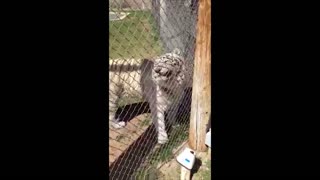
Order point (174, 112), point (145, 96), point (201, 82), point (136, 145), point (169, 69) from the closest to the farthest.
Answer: point (201, 82), point (136, 145), point (169, 69), point (174, 112), point (145, 96)

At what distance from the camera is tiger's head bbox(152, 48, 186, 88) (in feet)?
13.0

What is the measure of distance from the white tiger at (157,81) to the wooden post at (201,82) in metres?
0.70

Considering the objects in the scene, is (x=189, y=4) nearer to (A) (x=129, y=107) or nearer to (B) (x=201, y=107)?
(B) (x=201, y=107)

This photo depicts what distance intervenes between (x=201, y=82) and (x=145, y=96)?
1269 mm

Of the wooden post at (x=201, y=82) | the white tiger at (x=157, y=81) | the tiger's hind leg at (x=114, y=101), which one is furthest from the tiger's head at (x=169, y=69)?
the wooden post at (x=201, y=82)

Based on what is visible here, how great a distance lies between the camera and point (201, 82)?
3217 millimetres

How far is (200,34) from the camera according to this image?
305 cm

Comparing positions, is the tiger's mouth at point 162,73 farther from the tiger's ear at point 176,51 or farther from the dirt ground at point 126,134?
the dirt ground at point 126,134

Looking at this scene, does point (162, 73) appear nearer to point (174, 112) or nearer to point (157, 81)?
point (157, 81)

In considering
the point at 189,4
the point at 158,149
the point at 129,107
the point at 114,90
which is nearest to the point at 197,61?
the point at 189,4

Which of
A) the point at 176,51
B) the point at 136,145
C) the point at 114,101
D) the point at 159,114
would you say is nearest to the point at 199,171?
the point at 136,145

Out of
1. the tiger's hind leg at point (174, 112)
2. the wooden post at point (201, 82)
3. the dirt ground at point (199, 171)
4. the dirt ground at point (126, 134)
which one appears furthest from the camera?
the tiger's hind leg at point (174, 112)

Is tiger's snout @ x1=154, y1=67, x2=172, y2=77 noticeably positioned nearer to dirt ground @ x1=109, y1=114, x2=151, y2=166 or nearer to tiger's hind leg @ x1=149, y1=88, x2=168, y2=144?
tiger's hind leg @ x1=149, y1=88, x2=168, y2=144

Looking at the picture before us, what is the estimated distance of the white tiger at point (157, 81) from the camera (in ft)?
13.1
